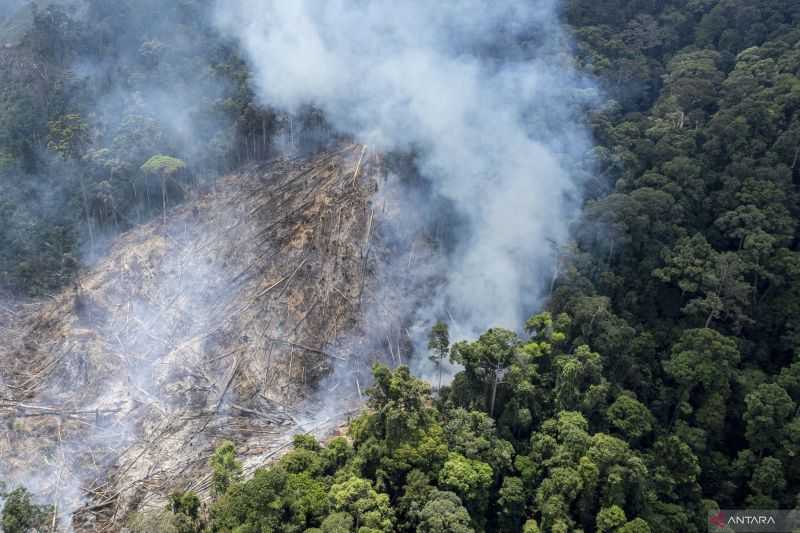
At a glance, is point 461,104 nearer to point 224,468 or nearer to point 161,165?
point 161,165

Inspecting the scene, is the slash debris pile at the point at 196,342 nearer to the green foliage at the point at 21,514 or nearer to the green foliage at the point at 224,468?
the green foliage at the point at 224,468

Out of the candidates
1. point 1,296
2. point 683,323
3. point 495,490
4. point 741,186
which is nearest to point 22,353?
point 1,296

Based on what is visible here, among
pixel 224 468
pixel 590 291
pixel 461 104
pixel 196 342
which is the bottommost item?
pixel 224 468

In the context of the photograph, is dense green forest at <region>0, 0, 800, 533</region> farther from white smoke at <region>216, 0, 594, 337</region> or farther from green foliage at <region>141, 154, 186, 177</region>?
white smoke at <region>216, 0, 594, 337</region>

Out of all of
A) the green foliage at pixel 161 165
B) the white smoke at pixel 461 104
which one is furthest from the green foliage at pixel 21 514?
the white smoke at pixel 461 104

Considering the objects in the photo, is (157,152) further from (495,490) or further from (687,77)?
(687,77)

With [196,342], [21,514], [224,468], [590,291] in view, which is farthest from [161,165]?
[590,291]

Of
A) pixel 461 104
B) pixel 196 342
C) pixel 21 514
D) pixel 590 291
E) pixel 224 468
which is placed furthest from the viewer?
pixel 461 104
